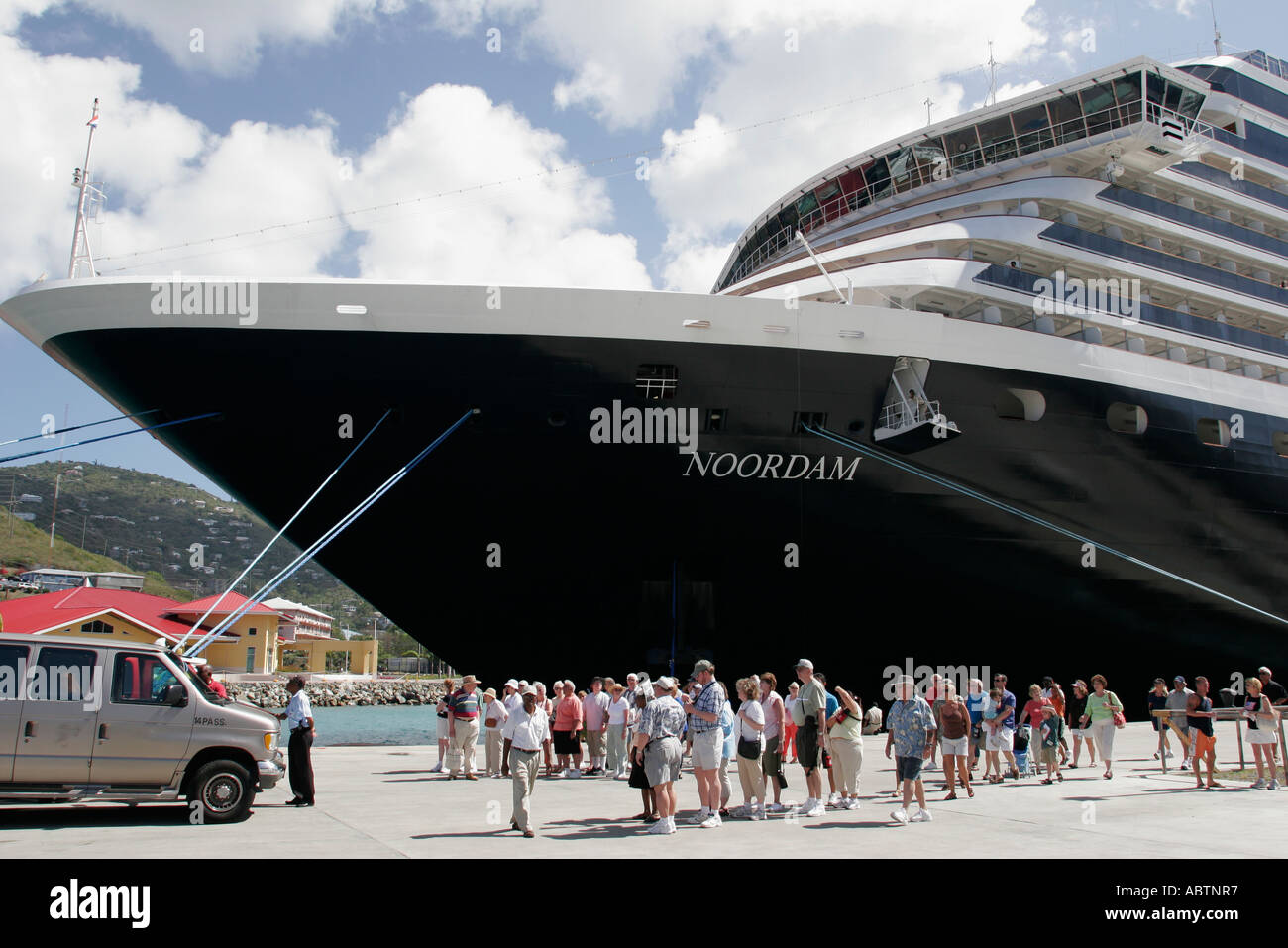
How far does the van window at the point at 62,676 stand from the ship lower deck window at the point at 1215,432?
1741cm

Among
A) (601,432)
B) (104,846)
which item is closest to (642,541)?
(601,432)

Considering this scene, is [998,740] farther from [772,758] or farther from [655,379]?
[655,379]

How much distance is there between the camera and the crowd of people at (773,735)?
8047 mm

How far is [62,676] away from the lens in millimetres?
7680

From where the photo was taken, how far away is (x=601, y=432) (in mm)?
13180

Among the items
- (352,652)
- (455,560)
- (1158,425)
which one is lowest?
(352,652)

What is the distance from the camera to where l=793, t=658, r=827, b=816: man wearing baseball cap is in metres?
8.66

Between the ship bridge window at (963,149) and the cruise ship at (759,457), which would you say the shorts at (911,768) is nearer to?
the cruise ship at (759,457)

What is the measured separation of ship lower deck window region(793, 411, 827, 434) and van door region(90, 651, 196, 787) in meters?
8.74

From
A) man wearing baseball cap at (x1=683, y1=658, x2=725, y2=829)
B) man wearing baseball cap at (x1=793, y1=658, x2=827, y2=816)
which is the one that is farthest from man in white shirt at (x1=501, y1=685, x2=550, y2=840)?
man wearing baseball cap at (x1=793, y1=658, x2=827, y2=816)

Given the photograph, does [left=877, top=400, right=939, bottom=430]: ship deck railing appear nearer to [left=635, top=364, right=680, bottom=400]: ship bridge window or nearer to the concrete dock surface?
[left=635, top=364, right=680, bottom=400]: ship bridge window
